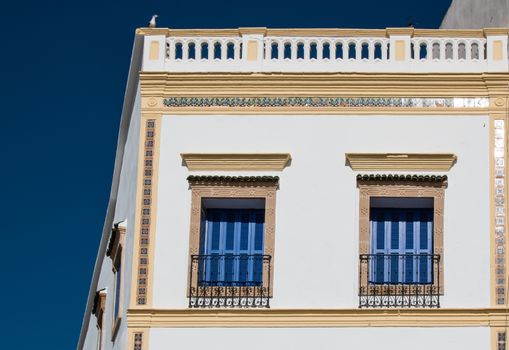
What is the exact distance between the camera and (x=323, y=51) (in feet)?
71.0

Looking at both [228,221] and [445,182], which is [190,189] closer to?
[228,221]

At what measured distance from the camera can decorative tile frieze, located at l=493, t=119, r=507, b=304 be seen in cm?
2006

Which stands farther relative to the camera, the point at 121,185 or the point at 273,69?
the point at 121,185

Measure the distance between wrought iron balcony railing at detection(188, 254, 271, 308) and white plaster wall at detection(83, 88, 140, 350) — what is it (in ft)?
3.19

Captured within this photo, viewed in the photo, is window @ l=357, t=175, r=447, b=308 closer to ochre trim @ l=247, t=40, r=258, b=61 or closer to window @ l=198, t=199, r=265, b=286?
window @ l=198, t=199, r=265, b=286

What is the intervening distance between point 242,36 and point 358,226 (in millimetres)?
3147

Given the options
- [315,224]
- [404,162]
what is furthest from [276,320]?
[404,162]

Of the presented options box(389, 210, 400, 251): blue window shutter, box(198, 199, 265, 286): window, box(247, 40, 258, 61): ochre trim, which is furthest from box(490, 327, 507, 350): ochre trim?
box(247, 40, 258, 61): ochre trim

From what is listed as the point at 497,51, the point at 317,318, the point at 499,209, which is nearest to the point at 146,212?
the point at 317,318

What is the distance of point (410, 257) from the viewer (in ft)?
67.0

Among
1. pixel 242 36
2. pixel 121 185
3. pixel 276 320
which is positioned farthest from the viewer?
pixel 121 185

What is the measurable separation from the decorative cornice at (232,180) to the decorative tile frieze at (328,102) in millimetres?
1050

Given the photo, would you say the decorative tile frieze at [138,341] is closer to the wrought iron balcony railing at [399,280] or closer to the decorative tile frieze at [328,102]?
the wrought iron balcony railing at [399,280]

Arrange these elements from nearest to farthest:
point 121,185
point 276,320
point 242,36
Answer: point 276,320, point 242,36, point 121,185
